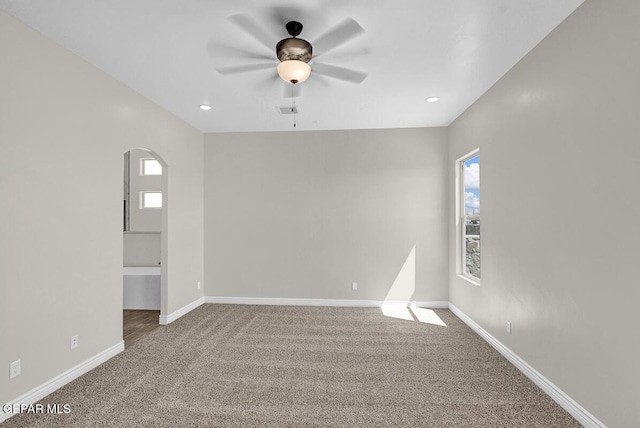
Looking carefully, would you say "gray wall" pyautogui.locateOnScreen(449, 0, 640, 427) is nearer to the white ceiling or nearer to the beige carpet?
the white ceiling

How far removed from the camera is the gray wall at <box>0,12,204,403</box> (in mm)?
2189

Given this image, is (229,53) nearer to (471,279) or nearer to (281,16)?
(281,16)

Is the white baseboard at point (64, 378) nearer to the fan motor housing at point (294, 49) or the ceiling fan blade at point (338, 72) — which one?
the fan motor housing at point (294, 49)

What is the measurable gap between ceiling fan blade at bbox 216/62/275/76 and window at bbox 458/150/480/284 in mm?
2643

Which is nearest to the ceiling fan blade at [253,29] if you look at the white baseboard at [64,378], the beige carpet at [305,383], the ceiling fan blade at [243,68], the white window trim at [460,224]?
the ceiling fan blade at [243,68]

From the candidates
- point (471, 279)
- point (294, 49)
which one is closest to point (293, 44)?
point (294, 49)

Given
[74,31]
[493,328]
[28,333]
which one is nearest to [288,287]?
[493,328]

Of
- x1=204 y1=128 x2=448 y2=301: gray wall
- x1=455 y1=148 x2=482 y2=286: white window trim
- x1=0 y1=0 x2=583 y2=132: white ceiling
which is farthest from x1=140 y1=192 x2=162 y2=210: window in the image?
x1=455 y1=148 x2=482 y2=286: white window trim

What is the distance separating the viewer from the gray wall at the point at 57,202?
7.18ft

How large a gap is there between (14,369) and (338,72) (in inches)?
130

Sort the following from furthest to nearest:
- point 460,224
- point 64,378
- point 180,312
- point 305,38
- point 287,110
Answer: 1. point 460,224
2. point 180,312
3. point 287,110
4. point 64,378
5. point 305,38

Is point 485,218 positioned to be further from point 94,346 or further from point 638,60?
point 94,346

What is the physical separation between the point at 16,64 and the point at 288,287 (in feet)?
12.9

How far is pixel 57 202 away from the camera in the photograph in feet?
8.30
